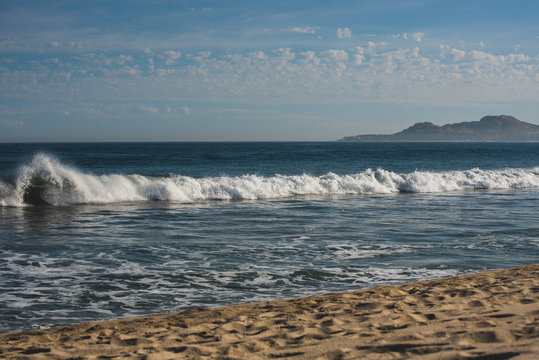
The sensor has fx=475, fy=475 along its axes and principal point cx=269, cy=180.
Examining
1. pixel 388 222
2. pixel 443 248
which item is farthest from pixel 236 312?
pixel 388 222

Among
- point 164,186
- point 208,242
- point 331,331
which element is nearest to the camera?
point 331,331

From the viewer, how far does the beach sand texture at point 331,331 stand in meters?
4.18

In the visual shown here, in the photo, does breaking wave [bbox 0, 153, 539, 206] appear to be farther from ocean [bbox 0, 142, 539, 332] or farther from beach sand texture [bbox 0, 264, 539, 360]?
beach sand texture [bbox 0, 264, 539, 360]

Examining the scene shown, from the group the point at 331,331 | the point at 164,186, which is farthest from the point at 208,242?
the point at 164,186

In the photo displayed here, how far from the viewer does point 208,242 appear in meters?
10.2

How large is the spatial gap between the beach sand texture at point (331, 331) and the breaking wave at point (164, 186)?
13.7 metres

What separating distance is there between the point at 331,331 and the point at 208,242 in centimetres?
569

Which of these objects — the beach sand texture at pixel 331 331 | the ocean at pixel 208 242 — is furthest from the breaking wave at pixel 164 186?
the beach sand texture at pixel 331 331

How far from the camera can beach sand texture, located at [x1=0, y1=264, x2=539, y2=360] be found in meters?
4.18

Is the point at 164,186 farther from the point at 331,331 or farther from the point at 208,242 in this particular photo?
the point at 331,331

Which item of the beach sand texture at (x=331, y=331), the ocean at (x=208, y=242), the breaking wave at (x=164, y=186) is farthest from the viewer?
the breaking wave at (x=164, y=186)

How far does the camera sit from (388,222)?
1309 cm

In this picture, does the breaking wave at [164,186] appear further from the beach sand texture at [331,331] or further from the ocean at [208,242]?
the beach sand texture at [331,331]

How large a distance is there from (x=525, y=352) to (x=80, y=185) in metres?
17.8
